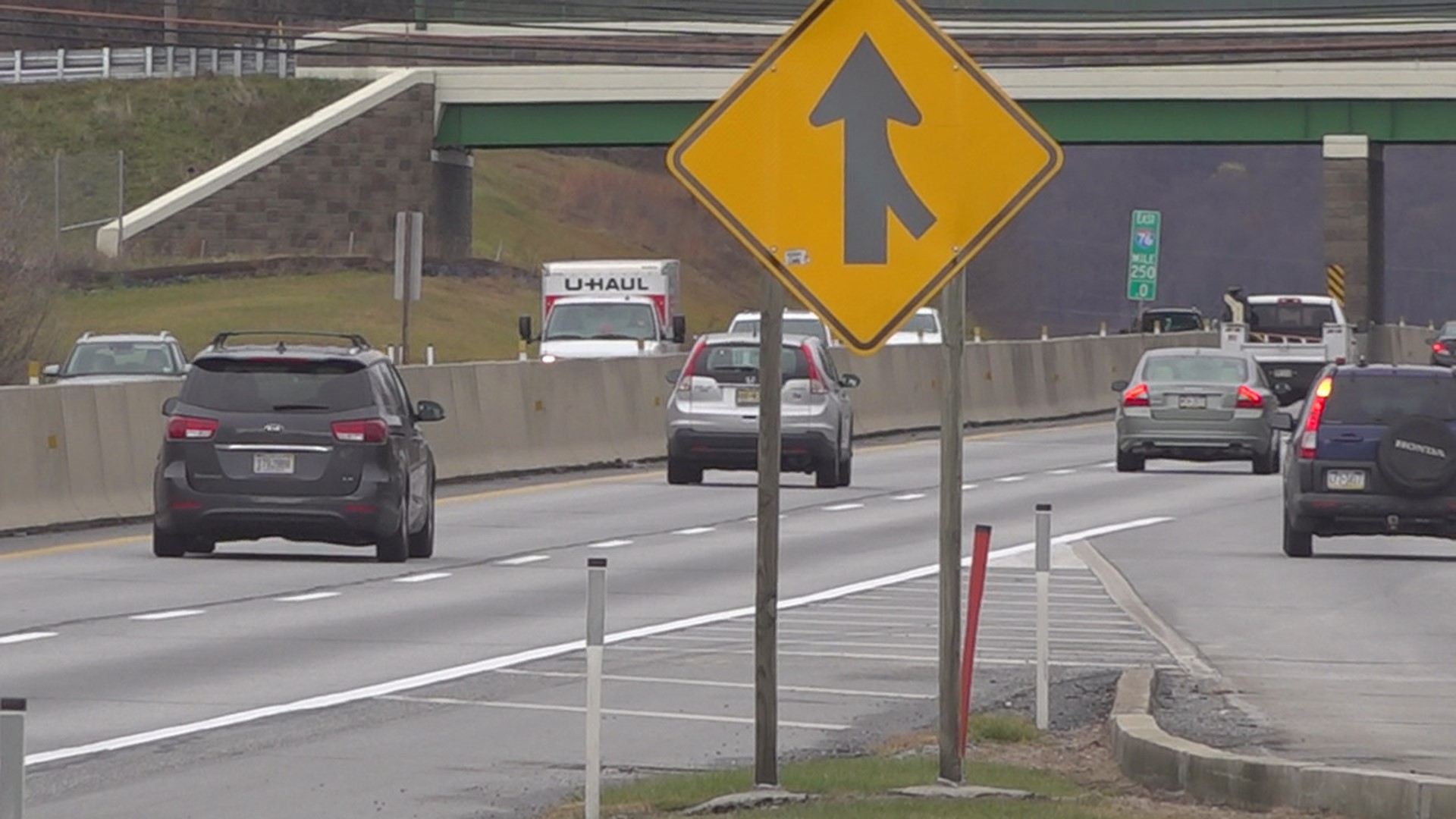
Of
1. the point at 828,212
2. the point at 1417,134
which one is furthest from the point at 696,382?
the point at 1417,134

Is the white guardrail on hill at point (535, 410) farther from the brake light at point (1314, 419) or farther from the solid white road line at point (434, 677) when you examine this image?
the solid white road line at point (434, 677)

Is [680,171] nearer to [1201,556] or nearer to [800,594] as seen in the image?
[800,594]

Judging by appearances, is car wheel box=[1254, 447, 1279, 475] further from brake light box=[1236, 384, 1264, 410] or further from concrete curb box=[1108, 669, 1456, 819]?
concrete curb box=[1108, 669, 1456, 819]

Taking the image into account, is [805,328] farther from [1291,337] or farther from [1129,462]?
[1291,337]

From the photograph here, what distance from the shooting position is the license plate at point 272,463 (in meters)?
22.7

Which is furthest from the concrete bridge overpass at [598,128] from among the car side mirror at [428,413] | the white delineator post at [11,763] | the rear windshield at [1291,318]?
the white delineator post at [11,763]

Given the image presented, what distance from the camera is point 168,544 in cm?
2319

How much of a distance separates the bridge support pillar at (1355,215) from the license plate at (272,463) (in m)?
59.4

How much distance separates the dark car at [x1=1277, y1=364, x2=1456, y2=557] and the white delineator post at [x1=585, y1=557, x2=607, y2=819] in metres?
15.5

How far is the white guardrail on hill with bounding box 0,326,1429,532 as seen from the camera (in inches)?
1038

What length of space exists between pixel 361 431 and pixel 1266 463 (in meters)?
18.2

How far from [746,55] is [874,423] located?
39351 millimetres

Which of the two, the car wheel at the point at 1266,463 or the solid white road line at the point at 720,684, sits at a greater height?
the solid white road line at the point at 720,684

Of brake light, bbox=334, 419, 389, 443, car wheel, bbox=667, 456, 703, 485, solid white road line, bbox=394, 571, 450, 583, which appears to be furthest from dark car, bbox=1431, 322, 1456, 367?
brake light, bbox=334, 419, 389, 443
